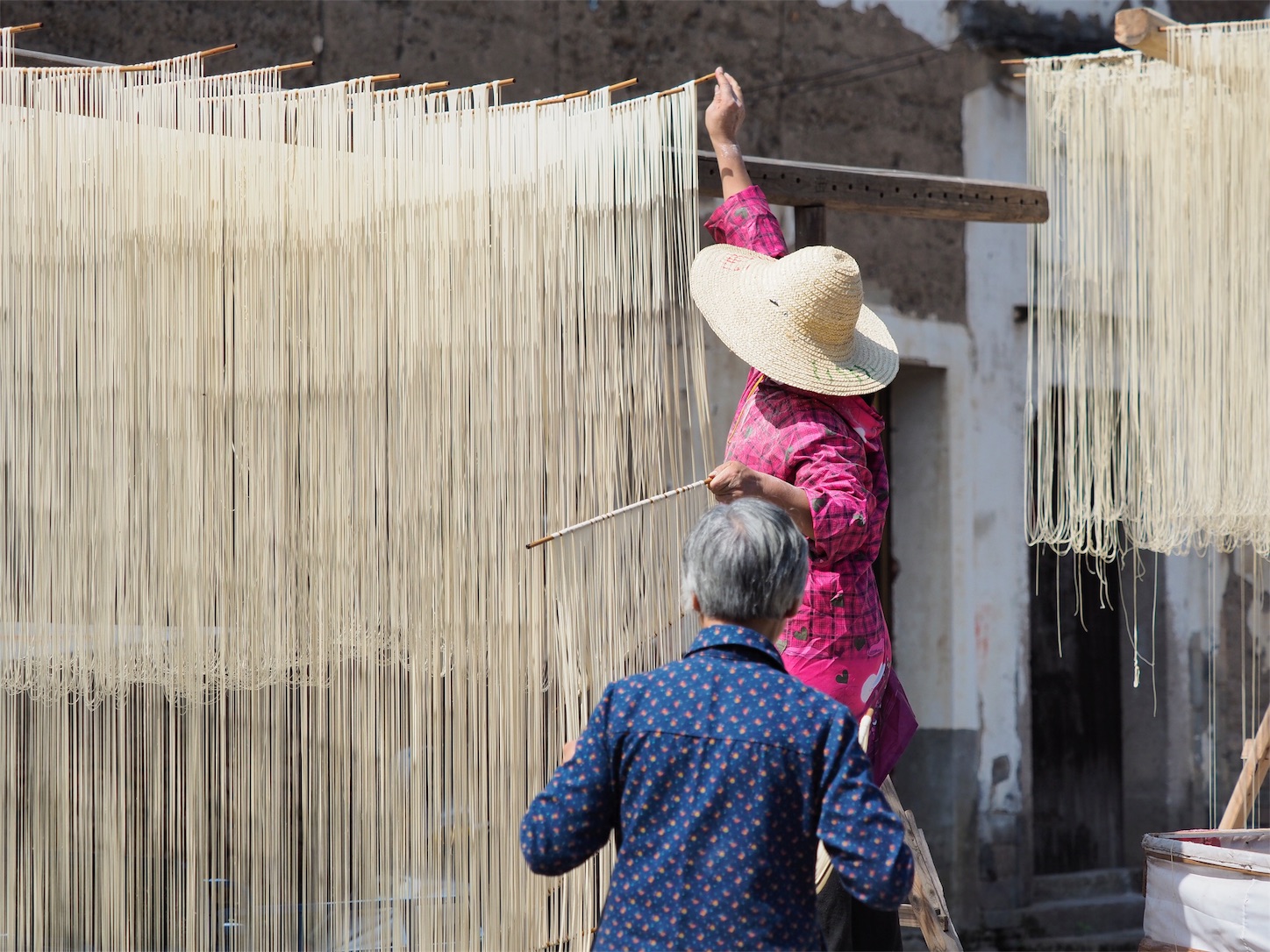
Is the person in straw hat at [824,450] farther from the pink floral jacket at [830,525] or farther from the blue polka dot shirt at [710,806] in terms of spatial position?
the blue polka dot shirt at [710,806]

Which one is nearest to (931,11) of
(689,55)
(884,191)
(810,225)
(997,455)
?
(689,55)

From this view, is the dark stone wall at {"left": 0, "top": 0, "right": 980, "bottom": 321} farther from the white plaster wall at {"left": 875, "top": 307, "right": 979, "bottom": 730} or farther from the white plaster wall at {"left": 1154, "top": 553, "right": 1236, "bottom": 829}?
the white plaster wall at {"left": 1154, "top": 553, "right": 1236, "bottom": 829}

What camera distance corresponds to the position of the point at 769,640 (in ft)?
5.90

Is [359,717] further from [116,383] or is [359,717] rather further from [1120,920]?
[1120,920]

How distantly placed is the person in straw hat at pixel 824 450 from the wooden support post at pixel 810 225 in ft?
1.21

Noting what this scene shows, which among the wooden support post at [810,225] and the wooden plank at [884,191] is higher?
the wooden plank at [884,191]

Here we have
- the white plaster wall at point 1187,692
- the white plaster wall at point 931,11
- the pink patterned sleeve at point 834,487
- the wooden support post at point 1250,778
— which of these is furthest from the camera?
the white plaster wall at point 1187,692

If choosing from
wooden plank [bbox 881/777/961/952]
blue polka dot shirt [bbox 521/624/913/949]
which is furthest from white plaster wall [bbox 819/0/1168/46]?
blue polka dot shirt [bbox 521/624/913/949]

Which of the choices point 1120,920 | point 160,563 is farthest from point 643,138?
point 1120,920

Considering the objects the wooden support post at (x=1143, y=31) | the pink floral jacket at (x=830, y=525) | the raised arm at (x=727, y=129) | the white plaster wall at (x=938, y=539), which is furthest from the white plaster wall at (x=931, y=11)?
the pink floral jacket at (x=830, y=525)

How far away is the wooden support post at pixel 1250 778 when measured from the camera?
10.8 ft

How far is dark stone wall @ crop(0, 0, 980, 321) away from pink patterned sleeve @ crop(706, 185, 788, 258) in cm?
230

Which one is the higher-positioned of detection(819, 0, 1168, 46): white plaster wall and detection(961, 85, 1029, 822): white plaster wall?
detection(819, 0, 1168, 46): white plaster wall

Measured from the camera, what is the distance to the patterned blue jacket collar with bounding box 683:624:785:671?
5.76 feet
